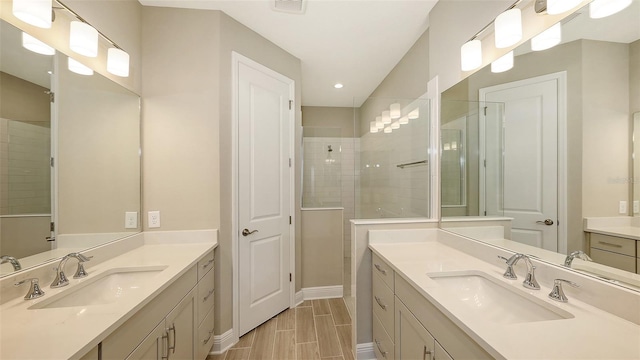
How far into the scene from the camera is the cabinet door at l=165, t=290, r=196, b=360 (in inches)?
47.6

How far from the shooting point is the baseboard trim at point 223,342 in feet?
6.04

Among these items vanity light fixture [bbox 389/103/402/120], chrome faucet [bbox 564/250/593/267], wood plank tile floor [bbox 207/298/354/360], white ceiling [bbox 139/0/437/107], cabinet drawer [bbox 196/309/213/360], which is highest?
white ceiling [bbox 139/0/437/107]

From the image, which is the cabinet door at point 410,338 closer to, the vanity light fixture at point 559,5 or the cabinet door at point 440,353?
the cabinet door at point 440,353

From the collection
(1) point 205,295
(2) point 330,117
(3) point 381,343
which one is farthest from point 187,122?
(2) point 330,117

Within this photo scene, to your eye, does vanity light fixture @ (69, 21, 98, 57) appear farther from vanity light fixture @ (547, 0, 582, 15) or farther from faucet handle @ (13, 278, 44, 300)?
vanity light fixture @ (547, 0, 582, 15)

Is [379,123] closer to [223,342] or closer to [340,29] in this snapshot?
[340,29]

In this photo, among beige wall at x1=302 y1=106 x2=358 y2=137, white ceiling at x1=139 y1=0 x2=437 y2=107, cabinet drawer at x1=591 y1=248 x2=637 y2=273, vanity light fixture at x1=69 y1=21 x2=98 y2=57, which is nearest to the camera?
cabinet drawer at x1=591 y1=248 x2=637 y2=273

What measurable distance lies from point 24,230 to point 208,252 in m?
0.90

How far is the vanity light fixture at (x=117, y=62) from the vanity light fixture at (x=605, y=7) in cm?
249

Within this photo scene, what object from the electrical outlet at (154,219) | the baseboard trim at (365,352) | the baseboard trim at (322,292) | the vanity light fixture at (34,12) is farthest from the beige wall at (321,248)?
the vanity light fixture at (34,12)

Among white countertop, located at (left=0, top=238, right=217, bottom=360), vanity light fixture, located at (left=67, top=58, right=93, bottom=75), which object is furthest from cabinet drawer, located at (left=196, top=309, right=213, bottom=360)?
vanity light fixture, located at (left=67, top=58, right=93, bottom=75)

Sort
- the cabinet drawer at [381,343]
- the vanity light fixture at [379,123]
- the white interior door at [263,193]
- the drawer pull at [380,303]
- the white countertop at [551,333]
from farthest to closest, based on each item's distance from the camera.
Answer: the vanity light fixture at [379,123], the white interior door at [263,193], the drawer pull at [380,303], the cabinet drawer at [381,343], the white countertop at [551,333]

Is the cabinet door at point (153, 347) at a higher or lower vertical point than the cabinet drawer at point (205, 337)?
higher

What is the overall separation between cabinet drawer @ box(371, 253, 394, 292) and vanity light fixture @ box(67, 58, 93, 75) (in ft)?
7.11
